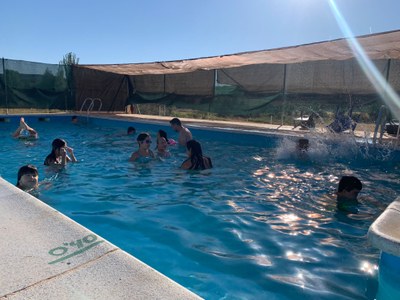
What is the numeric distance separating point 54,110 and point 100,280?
678 inches

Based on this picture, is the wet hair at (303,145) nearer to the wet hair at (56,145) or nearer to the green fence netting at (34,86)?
the wet hair at (56,145)

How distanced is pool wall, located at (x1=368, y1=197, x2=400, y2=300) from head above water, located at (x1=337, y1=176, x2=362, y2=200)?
2242 millimetres

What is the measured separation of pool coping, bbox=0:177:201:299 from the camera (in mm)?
1662

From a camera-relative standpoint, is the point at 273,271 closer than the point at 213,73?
Yes

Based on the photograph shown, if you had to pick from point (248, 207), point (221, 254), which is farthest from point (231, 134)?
point (221, 254)

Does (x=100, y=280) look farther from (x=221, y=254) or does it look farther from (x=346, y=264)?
(x=346, y=264)

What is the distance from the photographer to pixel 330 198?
15.9 feet

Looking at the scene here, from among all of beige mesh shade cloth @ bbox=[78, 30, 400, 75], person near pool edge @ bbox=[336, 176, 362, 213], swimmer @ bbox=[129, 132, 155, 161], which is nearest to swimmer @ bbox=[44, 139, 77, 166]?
swimmer @ bbox=[129, 132, 155, 161]

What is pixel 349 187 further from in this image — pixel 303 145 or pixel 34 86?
pixel 34 86

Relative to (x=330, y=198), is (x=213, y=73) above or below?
above

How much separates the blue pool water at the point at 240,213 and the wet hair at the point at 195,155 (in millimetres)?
228

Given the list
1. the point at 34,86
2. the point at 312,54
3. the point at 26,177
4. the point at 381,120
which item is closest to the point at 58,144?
the point at 26,177

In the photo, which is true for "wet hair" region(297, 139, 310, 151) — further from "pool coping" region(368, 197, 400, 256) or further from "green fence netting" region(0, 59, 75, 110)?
"green fence netting" region(0, 59, 75, 110)

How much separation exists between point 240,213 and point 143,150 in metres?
3.41
